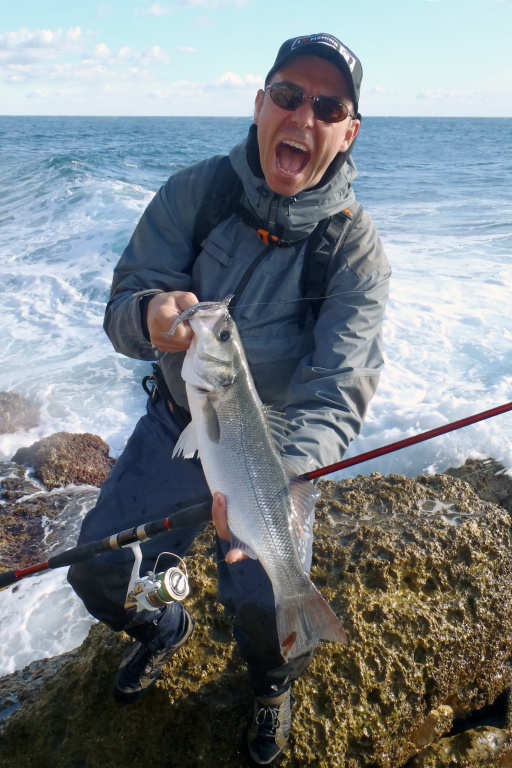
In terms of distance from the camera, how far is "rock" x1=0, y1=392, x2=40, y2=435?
327 inches

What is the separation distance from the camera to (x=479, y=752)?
3242 millimetres

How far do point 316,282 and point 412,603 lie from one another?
1.90m

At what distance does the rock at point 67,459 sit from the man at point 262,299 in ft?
12.4

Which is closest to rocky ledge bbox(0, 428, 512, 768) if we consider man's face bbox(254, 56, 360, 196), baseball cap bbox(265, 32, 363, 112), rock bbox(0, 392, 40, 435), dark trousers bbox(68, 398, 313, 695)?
dark trousers bbox(68, 398, 313, 695)

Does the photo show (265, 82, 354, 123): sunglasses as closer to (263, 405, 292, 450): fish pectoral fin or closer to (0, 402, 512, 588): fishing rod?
(263, 405, 292, 450): fish pectoral fin

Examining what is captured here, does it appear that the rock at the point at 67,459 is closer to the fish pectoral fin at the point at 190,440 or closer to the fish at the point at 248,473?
the fish pectoral fin at the point at 190,440

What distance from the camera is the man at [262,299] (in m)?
3.21

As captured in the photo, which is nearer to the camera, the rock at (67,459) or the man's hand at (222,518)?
the man's hand at (222,518)

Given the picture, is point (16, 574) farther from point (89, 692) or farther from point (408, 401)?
point (408, 401)

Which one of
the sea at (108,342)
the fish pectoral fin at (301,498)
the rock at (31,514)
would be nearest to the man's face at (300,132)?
the fish pectoral fin at (301,498)

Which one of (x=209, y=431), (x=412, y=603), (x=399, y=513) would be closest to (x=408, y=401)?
(x=399, y=513)

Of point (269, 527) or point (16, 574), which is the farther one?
point (16, 574)

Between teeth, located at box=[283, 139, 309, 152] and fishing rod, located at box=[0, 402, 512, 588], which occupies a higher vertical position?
teeth, located at box=[283, 139, 309, 152]

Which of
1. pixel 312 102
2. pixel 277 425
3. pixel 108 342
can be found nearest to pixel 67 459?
pixel 108 342
